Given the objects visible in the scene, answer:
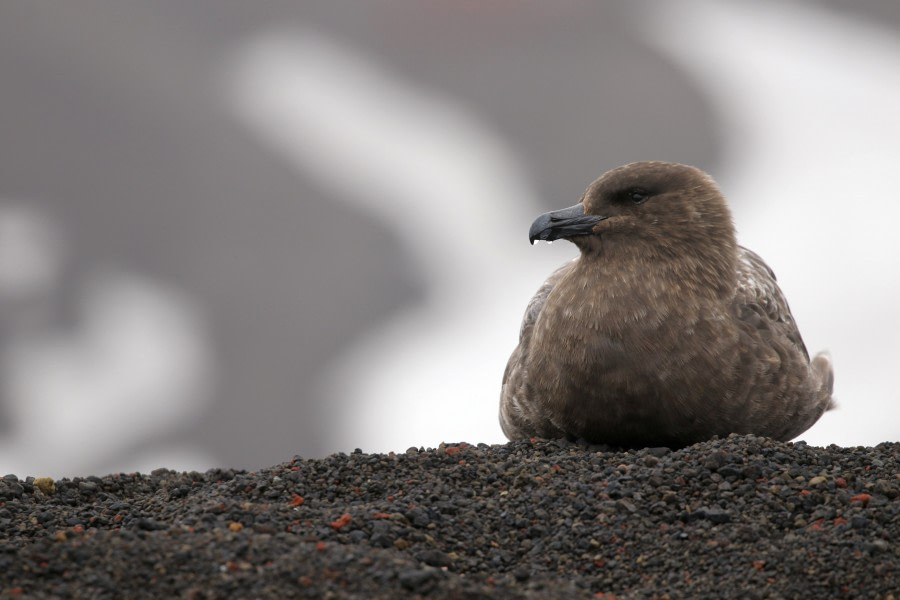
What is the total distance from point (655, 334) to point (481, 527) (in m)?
1.69

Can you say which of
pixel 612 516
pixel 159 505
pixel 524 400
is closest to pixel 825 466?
pixel 612 516

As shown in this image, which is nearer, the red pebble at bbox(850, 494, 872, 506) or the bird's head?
the red pebble at bbox(850, 494, 872, 506)

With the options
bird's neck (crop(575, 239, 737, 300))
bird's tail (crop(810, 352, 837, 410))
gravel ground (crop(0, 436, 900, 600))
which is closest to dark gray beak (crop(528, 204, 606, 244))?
bird's neck (crop(575, 239, 737, 300))

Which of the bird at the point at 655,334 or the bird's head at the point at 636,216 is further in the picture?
the bird's head at the point at 636,216

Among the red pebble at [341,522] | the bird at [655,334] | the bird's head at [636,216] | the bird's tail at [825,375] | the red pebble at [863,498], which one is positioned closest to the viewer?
the red pebble at [341,522]

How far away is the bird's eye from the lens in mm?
5838

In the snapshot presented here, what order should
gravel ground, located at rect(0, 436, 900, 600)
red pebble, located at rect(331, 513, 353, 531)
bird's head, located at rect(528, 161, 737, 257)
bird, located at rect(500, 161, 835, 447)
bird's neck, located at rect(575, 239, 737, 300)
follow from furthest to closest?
bird's head, located at rect(528, 161, 737, 257) < bird's neck, located at rect(575, 239, 737, 300) < bird, located at rect(500, 161, 835, 447) < red pebble, located at rect(331, 513, 353, 531) < gravel ground, located at rect(0, 436, 900, 600)

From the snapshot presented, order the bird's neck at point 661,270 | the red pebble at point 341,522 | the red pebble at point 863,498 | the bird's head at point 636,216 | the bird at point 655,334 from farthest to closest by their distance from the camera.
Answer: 1. the bird's head at point 636,216
2. the bird's neck at point 661,270
3. the bird at point 655,334
4. the red pebble at point 863,498
5. the red pebble at point 341,522

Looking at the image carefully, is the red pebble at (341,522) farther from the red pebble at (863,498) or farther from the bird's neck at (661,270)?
the bird's neck at (661,270)

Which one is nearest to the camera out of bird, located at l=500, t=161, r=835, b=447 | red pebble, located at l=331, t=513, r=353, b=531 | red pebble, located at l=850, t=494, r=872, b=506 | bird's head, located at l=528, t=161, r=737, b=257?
red pebble, located at l=331, t=513, r=353, b=531

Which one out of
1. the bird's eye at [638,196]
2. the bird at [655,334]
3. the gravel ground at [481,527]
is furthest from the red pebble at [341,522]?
the bird's eye at [638,196]

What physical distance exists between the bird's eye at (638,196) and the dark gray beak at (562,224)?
0.62 feet

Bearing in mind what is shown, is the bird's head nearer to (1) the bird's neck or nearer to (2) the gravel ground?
(1) the bird's neck

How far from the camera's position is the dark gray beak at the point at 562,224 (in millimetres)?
5742
